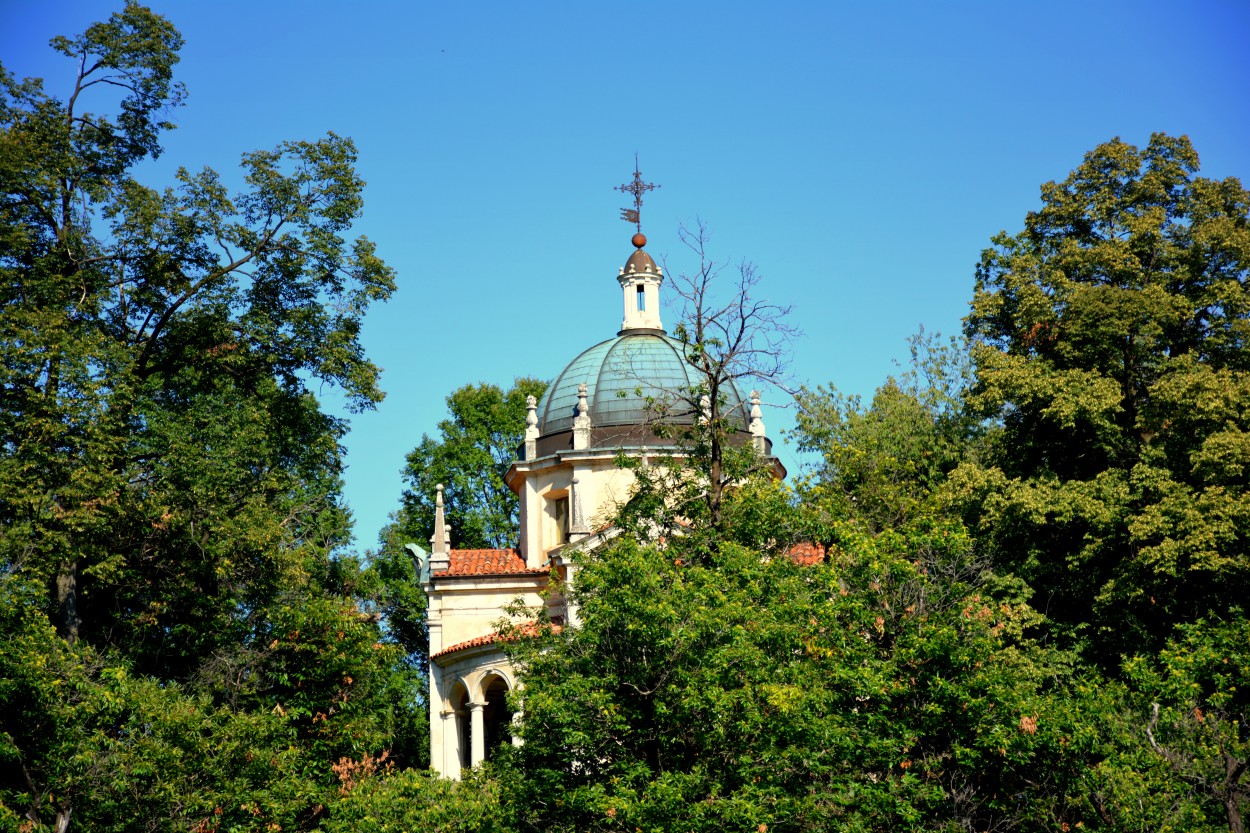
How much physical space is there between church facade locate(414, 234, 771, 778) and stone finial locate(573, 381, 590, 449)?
0.03 meters

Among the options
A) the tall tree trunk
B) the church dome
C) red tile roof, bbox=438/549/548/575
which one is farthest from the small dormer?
the tall tree trunk

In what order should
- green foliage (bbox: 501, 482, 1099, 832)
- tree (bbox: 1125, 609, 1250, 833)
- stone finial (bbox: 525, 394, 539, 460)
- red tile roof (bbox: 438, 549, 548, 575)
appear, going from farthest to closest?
stone finial (bbox: 525, 394, 539, 460) → red tile roof (bbox: 438, 549, 548, 575) → tree (bbox: 1125, 609, 1250, 833) → green foliage (bbox: 501, 482, 1099, 832)

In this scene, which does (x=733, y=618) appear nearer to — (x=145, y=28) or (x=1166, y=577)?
(x=1166, y=577)

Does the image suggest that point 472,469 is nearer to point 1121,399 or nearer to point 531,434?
point 531,434

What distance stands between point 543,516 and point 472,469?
13901 millimetres

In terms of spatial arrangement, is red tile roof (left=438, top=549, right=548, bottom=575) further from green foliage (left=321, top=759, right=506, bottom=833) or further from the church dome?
green foliage (left=321, top=759, right=506, bottom=833)

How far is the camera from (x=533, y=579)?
124 ft

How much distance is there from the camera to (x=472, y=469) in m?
51.9

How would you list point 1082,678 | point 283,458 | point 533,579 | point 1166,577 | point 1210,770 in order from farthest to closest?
point 533,579
point 283,458
point 1166,577
point 1082,678
point 1210,770

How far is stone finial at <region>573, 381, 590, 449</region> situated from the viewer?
37.4 meters

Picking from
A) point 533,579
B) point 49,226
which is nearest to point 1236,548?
point 533,579

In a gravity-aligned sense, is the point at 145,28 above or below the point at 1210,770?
above

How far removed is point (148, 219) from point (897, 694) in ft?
60.1

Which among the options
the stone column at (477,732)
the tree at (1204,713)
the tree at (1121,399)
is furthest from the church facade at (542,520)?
the tree at (1204,713)
